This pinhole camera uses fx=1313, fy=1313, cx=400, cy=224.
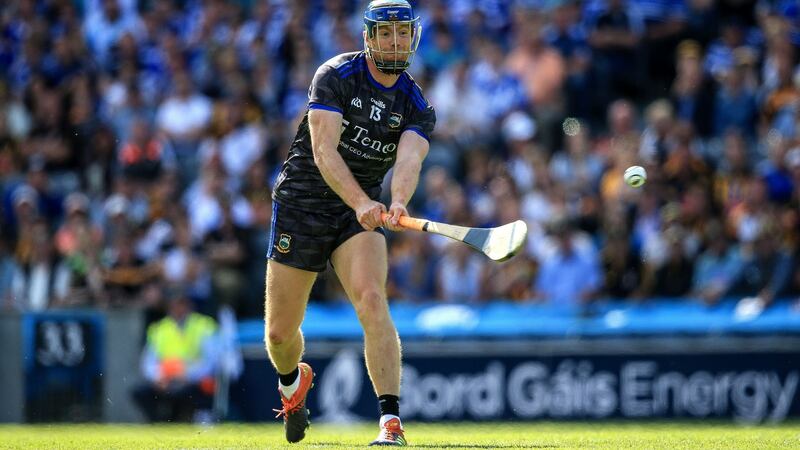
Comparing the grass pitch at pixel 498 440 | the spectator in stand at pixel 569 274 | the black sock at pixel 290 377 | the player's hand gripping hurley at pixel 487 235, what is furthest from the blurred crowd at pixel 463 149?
the player's hand gripping hurley at pixel 487 235

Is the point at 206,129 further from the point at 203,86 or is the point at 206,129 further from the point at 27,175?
the point at 27,175

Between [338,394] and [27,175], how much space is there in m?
6.52

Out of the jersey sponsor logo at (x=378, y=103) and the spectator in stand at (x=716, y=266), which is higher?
the jersey sponsor logo at (x=378, y=103)

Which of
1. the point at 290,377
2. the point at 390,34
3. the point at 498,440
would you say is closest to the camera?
the point at 390,34

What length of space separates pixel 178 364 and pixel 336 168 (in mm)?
6965

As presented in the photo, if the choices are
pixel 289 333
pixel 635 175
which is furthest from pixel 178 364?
pixel 635 175

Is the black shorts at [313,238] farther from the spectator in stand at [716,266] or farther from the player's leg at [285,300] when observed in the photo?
the spectator in stand at [716,266]

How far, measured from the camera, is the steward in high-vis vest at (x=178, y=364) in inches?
545

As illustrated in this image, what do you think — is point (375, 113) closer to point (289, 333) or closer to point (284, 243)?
point (284, 243)

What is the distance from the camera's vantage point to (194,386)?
45.9ft

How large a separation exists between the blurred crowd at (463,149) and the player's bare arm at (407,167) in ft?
18.6

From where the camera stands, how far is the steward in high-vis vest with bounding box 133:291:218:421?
13844 millimetres

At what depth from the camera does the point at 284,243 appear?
321 inches

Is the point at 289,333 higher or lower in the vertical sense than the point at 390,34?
lower
